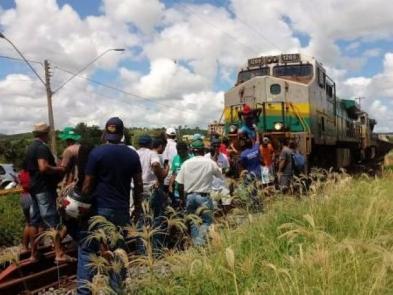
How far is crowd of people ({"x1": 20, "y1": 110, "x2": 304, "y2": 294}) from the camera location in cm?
471

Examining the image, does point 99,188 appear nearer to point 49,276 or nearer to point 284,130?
point 49,276

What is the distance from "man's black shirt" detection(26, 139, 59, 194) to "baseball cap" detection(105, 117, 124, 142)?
6.54 ft

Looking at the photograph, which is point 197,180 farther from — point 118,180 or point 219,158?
point 219,158

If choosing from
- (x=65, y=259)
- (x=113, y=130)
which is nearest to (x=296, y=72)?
(x=65, y=259)

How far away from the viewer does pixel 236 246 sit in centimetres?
514

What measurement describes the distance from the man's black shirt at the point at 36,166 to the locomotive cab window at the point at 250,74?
33.5 ft

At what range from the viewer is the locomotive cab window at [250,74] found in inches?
623

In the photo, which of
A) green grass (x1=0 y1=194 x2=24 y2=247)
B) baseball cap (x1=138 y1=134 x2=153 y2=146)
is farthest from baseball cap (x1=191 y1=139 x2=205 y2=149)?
green grass (x1=0 y1=194 x2=24 y2=247)

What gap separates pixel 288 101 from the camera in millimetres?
14742

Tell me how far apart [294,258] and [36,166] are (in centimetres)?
391

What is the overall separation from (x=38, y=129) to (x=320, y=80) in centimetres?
1153

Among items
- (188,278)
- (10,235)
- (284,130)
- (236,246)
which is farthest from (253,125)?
(188,278)

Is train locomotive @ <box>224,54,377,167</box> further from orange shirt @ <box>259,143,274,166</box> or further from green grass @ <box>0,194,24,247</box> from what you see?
green grass @ <box>0,194,24,247</box>

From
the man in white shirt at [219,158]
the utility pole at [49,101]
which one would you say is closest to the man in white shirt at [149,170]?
the man in white shirt at [219,158]
